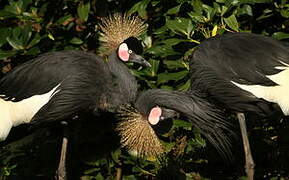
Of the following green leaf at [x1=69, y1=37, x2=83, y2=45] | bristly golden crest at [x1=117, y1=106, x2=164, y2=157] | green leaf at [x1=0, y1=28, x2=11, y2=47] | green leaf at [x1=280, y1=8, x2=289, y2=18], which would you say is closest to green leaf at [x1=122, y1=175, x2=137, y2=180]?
bristly golden crest at [x1=117, y1=106, x2=164, y2=157]

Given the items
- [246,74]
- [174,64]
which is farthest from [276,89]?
[174,64]

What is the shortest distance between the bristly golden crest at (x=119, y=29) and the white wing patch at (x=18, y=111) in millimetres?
519

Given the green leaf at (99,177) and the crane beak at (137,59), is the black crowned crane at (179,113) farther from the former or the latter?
the green leaf at (99,177)

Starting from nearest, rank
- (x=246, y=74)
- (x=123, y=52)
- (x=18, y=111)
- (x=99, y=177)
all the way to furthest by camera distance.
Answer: (x=246, y=74)
(x=18, y=111)
(x=123, y=52)
(x=99, y=177)

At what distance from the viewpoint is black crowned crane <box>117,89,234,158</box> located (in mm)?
3479

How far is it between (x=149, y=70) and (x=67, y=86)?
0.56m

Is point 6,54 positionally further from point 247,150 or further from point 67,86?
point 247,150

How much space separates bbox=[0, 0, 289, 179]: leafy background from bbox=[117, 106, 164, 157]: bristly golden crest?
15cm

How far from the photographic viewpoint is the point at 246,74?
3469 millimetres

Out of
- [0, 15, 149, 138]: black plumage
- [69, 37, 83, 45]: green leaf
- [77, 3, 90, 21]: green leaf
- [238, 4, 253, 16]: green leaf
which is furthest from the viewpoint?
[69, 37, 83, 45]: green leaf

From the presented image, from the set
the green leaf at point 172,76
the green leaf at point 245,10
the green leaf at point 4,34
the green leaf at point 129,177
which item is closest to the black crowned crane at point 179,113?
the green leaf at point 172,76

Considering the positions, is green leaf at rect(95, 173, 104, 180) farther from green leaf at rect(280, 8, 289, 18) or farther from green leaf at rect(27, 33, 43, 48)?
green leaf at rect(280, 8, 289, 18)

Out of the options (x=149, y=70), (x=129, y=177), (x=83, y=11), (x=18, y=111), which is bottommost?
(x=129, y=177)

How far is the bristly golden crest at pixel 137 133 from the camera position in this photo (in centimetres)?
362
